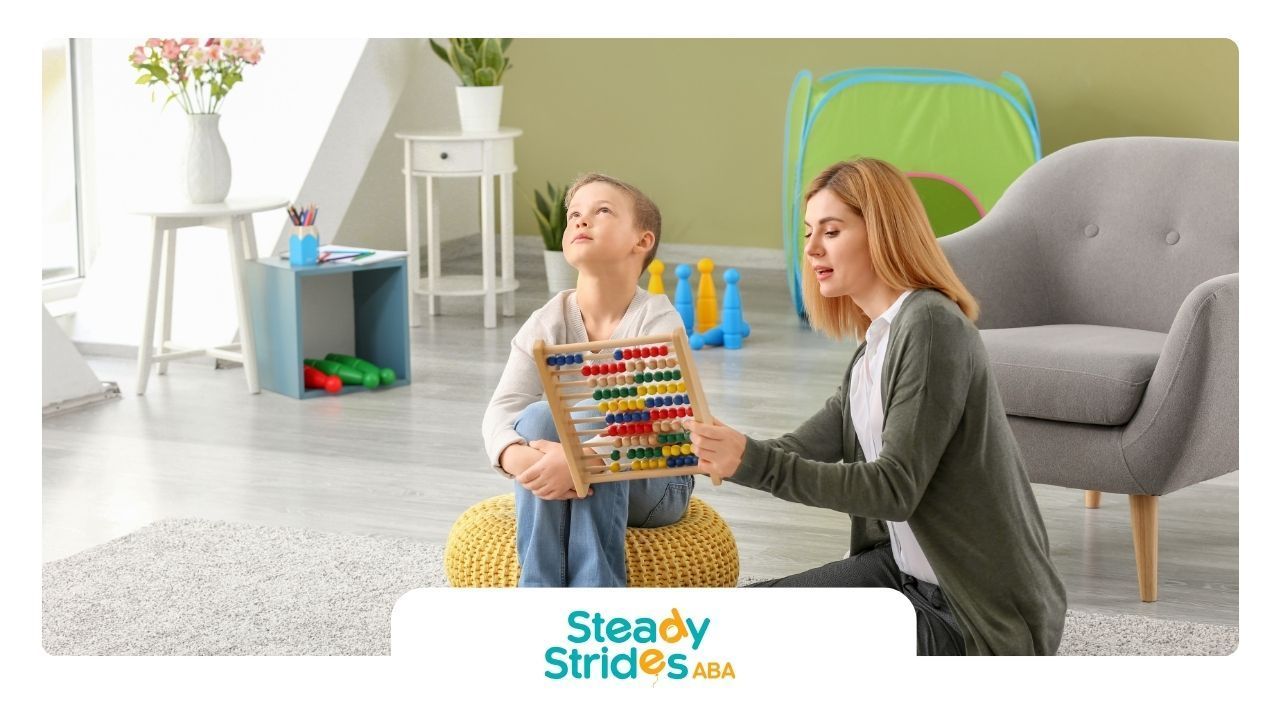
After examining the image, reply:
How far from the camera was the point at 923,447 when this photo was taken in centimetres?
152

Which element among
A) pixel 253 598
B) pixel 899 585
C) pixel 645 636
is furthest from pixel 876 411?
pixel 253 598

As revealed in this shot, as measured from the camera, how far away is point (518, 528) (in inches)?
68.2

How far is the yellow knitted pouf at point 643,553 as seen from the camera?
1759 mm

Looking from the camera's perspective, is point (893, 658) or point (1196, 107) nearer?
point (893, 658)

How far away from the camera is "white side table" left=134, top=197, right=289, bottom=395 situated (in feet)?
12.3

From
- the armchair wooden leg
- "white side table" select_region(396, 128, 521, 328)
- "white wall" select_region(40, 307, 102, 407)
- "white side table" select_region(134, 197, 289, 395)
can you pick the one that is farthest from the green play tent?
the armchair wooden leg

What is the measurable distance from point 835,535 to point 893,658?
3.66 feet

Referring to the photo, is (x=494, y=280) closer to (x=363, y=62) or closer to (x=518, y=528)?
(x=363, y=62)

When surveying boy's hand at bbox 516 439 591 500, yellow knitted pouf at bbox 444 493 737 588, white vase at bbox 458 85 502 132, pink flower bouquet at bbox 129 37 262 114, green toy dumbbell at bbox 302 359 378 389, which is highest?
pink flower bouquet at bbox 129 37 262 114

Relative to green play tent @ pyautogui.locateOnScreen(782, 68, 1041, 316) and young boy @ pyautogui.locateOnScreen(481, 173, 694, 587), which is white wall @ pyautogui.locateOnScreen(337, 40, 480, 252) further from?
young boy @ pyautogui.locateOnScreen(481, 173, 694, 587)

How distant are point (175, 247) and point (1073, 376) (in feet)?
8.30

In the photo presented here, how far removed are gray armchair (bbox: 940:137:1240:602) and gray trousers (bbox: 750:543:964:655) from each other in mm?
631

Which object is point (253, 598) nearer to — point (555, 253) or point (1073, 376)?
point (1073, 376)
